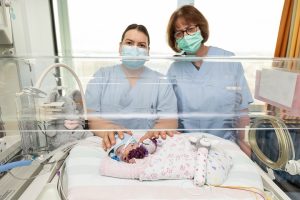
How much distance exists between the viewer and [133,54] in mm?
1489

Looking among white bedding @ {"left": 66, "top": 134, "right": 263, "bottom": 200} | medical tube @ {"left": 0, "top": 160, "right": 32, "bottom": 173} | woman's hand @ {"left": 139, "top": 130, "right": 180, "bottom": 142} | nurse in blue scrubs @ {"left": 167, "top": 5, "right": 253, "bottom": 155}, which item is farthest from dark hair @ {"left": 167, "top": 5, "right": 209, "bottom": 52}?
A: medical tube @ {"left": 0, "top": 160, "right": 32, "bottom": 173}

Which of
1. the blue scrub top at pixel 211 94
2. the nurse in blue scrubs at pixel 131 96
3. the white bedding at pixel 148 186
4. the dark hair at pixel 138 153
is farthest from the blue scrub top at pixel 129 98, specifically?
the white bedding at pixel 148 186

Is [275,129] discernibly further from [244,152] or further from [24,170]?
[24,170]

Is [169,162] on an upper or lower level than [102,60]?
lower

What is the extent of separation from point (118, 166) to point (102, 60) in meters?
0.65

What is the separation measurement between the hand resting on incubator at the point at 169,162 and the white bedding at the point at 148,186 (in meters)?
0.03

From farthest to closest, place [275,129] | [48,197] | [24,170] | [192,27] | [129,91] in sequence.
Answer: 1. [192,27]
2. [129,91]
3. [275,129]
4. [24,170]
5. [48,197]

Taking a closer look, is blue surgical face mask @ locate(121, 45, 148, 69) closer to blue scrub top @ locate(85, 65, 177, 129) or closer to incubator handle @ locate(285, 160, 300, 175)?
blue scrub top @ locate(85, 65, 177, 129)

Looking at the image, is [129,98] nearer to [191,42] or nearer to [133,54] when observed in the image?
[133,54]

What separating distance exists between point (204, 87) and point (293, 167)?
0.67 metres

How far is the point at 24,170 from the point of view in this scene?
1.14 meters

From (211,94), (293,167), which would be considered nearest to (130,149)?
(211,94)

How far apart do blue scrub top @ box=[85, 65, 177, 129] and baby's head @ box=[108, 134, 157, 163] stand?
141 mm

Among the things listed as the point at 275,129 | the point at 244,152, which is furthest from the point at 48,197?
the point at 275,129
